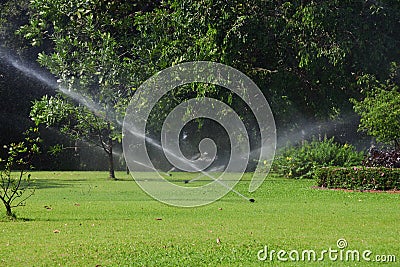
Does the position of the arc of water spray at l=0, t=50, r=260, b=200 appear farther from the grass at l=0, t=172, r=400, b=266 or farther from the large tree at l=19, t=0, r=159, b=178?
the grass at l=0, t=172, r=400, b=266

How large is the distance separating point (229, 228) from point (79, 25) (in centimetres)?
1514

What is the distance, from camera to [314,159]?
2575 cm

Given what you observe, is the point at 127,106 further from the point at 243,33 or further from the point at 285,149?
the point at 285,149

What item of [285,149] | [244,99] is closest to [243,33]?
[244,99]

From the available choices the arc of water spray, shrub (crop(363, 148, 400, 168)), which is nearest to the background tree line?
the arc of water spray

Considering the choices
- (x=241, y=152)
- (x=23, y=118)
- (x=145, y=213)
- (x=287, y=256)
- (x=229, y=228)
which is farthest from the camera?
(x=23, y=118)

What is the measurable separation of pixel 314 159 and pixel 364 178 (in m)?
7.16

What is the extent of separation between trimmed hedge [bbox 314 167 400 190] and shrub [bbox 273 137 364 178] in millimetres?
5904

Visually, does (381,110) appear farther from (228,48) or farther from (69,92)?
(69,92)

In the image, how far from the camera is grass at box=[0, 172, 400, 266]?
7992 mm

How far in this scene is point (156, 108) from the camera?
23.7 metres
